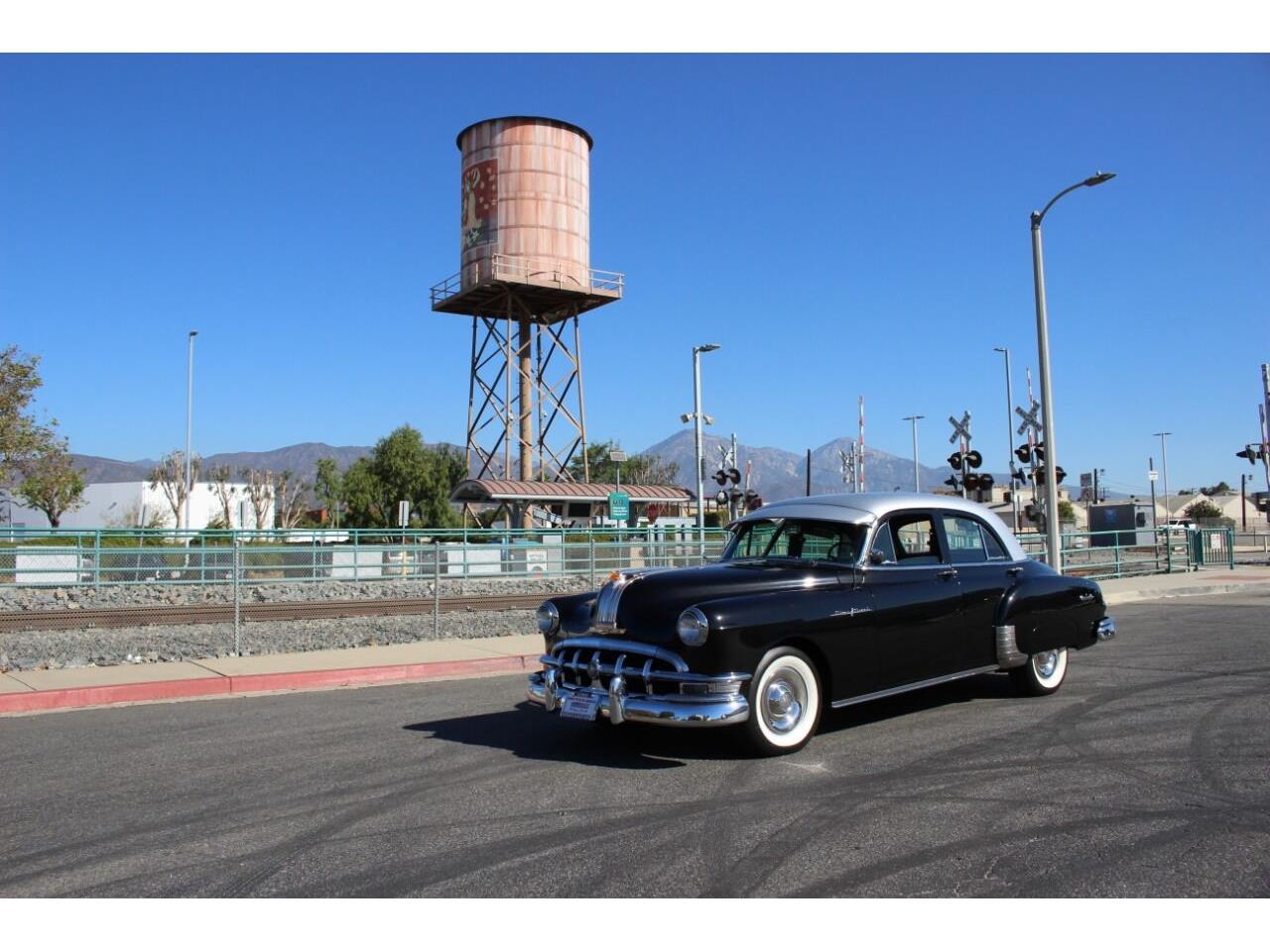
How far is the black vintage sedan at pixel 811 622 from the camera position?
22.5 feet

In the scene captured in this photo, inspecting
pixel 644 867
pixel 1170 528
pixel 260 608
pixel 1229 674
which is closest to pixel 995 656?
pixel 1229 674

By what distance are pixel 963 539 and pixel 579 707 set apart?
3548 mm

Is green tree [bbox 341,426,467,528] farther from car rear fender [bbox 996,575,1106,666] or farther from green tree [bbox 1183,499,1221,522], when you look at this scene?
green tree [bbox 1183,499,1221,522]

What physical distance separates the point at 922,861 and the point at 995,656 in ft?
13.2

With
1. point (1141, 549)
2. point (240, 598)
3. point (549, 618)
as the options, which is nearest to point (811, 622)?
point (549, 618)

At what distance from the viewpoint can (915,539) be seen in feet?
27.1

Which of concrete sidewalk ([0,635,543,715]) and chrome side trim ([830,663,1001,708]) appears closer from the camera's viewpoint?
chrome side trim ([830,663,1001,708])

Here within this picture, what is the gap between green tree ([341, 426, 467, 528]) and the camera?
71.1 m

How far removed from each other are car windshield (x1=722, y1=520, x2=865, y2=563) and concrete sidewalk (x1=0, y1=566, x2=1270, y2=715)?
4.95 meters

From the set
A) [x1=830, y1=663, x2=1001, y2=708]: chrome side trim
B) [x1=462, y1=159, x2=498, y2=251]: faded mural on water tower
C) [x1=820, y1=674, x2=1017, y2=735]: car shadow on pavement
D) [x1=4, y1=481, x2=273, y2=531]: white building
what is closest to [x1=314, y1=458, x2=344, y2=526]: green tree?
[x1=4, y1=481, x2=273, y2=531]: white building

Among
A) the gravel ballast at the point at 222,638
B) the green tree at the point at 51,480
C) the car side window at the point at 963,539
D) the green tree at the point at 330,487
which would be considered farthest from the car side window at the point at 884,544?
the green tree at the point at 330,487

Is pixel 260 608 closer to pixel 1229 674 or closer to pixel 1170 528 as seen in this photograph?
pixel 1229 674

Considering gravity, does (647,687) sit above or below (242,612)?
above

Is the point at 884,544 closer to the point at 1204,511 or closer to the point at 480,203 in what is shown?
the point at 480,203
